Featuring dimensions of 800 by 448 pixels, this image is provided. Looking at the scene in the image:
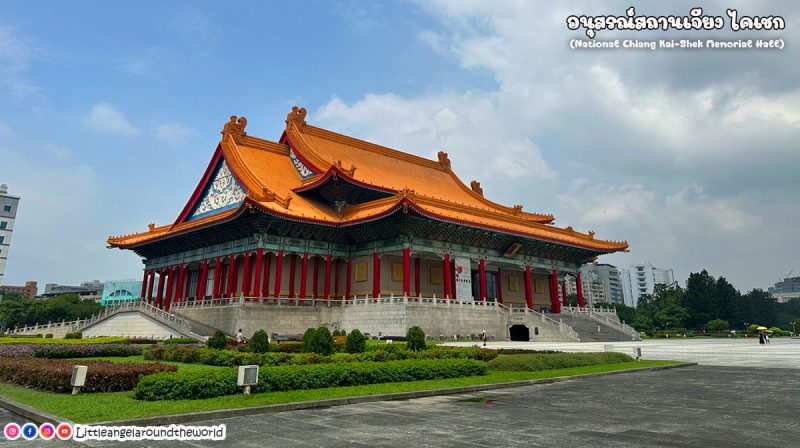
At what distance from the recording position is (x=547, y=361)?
52.2 feet

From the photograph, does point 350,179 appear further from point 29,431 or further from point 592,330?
point 29,431

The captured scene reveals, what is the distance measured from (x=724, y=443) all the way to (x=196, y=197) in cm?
4288

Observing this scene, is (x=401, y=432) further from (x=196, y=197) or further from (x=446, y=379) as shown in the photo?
(x=196, y=197)

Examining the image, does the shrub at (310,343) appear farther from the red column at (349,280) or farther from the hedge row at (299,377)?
the red column at (349,280)

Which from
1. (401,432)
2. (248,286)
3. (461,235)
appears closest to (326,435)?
(401,432)

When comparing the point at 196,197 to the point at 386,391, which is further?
the point at 196,197

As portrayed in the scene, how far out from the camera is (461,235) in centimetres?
3628

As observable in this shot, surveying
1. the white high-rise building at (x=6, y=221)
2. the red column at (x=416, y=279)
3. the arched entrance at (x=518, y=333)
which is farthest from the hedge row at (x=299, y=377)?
the white high-rise building at (x=6, y=221)

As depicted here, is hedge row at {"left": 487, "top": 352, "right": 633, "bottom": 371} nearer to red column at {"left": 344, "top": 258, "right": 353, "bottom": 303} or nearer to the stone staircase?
the stone staircase

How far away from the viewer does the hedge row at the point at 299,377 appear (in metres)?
9.23

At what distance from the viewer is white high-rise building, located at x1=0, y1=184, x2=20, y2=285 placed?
7288 centimetres

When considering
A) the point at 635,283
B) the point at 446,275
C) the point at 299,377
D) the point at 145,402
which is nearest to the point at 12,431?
the point at 145,402

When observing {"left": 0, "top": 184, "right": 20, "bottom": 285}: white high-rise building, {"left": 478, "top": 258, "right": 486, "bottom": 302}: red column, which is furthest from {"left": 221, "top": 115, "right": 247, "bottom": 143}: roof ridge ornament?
{"left": 0, "top": 184, "right": 20, "bottom": 285}: white high-rise building

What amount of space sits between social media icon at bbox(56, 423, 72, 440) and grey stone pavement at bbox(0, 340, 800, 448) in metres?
0.29
